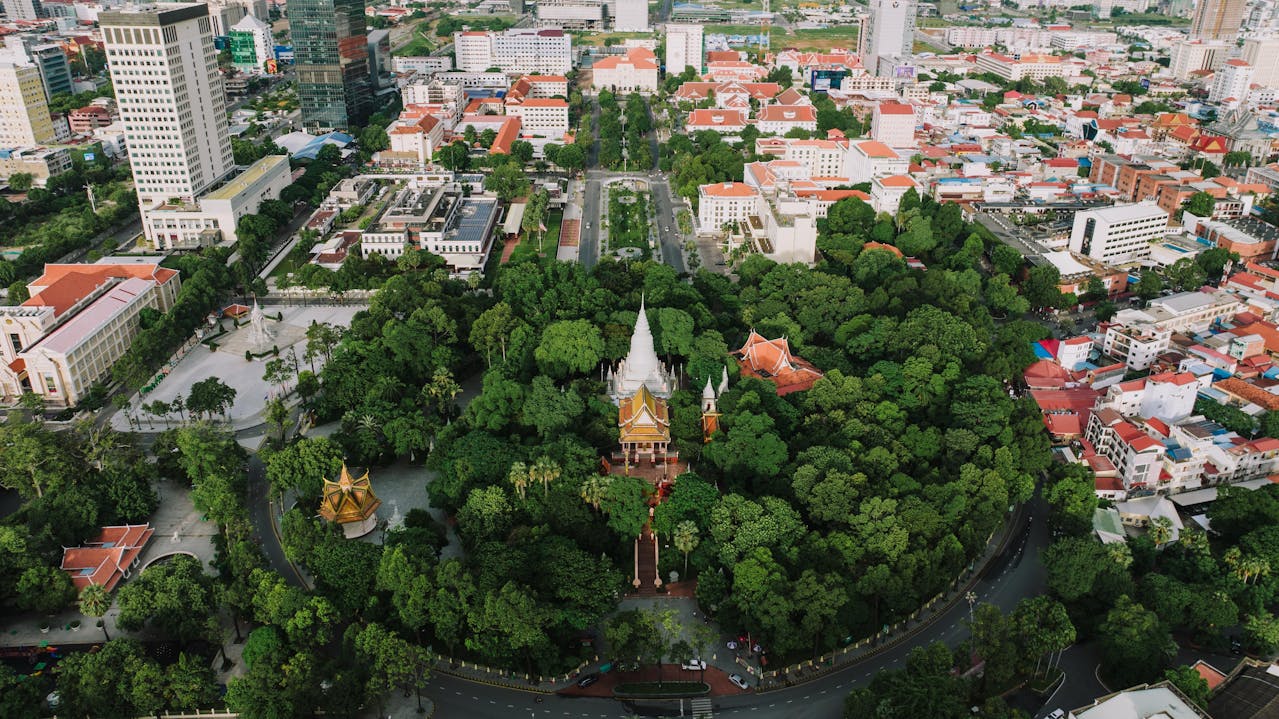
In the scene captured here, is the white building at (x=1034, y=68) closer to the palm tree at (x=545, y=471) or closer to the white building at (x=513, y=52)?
the white building at (x=513, y=52)

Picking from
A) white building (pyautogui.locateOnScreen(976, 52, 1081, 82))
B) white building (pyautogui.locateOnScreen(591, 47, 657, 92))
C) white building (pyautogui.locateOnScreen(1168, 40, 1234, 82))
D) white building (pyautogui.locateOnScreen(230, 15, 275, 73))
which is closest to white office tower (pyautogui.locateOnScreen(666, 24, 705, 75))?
white building (pyautogui.locateOnScreen(591, 47, 657, 92))

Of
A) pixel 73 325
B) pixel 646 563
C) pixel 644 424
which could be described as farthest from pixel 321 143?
pixel 646 563

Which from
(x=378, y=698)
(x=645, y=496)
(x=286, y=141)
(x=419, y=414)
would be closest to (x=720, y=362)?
(x=645, y=496)

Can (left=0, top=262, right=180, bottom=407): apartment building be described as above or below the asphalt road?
above

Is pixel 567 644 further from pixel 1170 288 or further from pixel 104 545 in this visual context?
pixel 1170 288

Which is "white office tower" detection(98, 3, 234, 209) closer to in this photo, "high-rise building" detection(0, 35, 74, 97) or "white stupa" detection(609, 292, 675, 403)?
"high-rise building" detection(0, 35, 74, 97)
